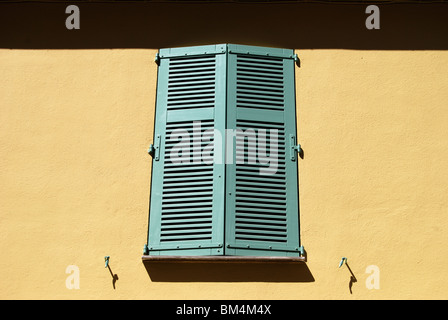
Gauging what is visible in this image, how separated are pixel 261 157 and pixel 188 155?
586 mm

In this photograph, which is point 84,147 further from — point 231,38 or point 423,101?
point 423,101

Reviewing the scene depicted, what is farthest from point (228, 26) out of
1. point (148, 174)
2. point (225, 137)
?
point (148, 174)

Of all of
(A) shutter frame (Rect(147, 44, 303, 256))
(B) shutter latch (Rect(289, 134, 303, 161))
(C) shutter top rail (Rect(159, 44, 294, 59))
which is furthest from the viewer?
(C) shutter top rail (Rect(159, 44, 294, 59))

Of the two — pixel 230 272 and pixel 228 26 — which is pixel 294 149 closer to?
pixel 230 272

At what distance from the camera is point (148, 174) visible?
6520 millimetres

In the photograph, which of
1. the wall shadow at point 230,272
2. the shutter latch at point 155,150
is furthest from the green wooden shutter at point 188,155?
the wall shadow at point 230,272

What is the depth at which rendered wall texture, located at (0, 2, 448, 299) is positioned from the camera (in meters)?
6.12

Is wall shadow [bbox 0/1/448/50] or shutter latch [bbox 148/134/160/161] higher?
wall shadow [bbox 0/1/448/50]

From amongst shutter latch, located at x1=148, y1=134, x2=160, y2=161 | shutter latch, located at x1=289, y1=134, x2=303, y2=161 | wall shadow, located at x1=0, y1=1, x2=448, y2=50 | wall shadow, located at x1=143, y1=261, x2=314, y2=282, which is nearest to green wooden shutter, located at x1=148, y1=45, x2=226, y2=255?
shutter latch, located at x1=148, y1=134, x2=160, y2=161

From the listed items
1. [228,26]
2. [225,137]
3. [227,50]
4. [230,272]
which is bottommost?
[230,272]

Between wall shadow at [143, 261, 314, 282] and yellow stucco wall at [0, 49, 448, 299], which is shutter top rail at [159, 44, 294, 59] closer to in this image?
yellow stucco wall at [0, 49, 448, 299]

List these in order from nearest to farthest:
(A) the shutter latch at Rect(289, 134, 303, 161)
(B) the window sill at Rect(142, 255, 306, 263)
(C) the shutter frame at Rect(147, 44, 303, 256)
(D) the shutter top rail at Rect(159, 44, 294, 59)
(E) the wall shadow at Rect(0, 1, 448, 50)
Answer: (B) the window sill at Rect(142, 255, 306, 263) < (C) the shutter frame at Rect(147, 44, 303, 256) < (A) the shutter latch at Rect(289, 134, 303, 161) < (D) the shutter top rail at Rect(159, 44, 294, 59) < (E) the wall shadow at Rect(0, 1, 448, 50)

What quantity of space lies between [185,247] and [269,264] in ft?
2.14
